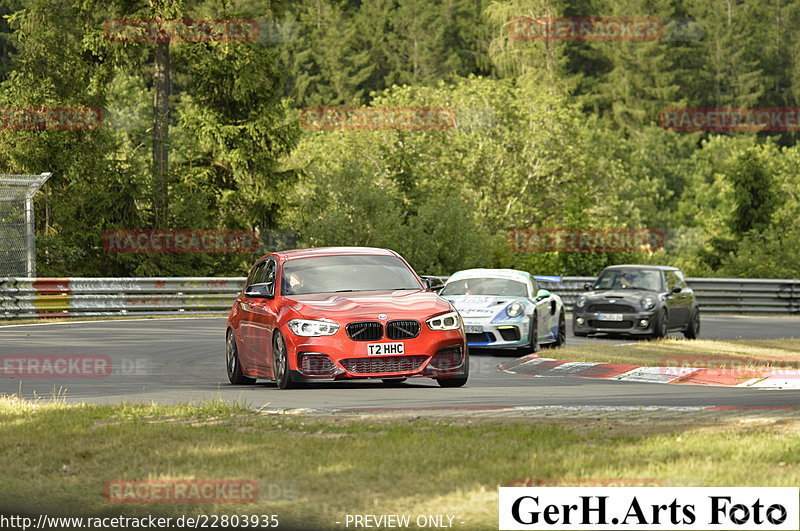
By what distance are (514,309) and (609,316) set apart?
6.12 m

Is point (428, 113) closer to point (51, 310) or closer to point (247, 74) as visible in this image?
point (247, 74)

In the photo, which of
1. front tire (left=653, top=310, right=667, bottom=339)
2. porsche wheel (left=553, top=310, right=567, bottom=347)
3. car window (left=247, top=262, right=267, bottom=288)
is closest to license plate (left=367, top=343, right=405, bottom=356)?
car window (left=247, top=262, right=267, bottom=288)

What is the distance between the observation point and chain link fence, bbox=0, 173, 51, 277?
2997cm

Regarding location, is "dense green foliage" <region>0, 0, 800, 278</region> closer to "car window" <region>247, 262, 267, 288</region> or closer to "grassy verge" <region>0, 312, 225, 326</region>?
"grassy verge" <region>0, 312, 225, 326</region>

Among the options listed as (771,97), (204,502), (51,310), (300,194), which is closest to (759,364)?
(204,502)

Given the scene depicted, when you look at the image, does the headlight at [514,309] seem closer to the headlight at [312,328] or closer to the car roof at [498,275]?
the car roof at [498,275]

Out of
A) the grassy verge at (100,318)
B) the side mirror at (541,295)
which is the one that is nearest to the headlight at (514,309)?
the side mirror at (541,295)

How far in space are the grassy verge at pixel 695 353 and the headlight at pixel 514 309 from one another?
2.60 ft

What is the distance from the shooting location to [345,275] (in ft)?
53.2

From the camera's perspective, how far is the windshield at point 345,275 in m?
16.0

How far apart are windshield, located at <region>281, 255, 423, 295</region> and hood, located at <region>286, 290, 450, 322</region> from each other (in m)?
0.30

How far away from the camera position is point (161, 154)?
46.5 metres

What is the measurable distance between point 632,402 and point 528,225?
48995mm

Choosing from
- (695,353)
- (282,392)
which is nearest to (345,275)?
(282,392)
